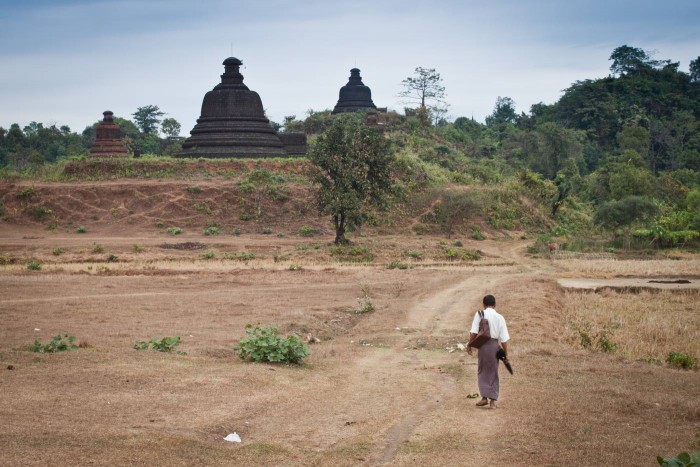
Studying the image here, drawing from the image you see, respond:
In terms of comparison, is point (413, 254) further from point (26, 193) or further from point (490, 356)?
point (490, 356)

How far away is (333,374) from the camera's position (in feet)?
40.8

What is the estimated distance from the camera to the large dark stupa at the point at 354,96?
208 ft

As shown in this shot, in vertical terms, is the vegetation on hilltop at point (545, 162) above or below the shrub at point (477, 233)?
above

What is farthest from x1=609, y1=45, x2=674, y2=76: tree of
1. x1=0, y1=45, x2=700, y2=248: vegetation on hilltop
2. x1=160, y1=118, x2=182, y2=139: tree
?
x1=160, y1=118, x2=182, y2=139: tree

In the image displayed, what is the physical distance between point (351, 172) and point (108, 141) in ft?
79.0

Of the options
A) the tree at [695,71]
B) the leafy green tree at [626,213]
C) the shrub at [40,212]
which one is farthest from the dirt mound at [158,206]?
the tree at [695,71]

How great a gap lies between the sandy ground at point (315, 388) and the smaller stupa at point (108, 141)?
1197 inches

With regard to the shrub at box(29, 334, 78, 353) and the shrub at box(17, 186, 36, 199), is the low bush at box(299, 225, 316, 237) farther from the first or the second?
the shrub at box(29, 334, 78, 353)

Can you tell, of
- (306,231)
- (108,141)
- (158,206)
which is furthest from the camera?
(108,141)

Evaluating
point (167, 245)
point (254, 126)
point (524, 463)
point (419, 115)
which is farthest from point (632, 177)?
point (524, 463)

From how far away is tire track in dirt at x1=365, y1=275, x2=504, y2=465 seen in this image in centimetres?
873

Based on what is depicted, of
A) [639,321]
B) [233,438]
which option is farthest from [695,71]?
[233,438]

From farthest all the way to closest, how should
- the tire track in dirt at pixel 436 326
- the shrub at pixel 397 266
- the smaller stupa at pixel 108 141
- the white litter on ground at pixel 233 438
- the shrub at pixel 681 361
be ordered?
1. the smaller stupa at pixel 108 141
2. the shrub at pixel 397 266
3. the shrub at pixel 681 361
4. the tire track in dirt at pixel 436 326
5. the white litter on ground at pixel 233 438

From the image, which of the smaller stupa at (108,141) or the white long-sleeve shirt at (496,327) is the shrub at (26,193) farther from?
the white long-sleeve shirt at (496,327)
